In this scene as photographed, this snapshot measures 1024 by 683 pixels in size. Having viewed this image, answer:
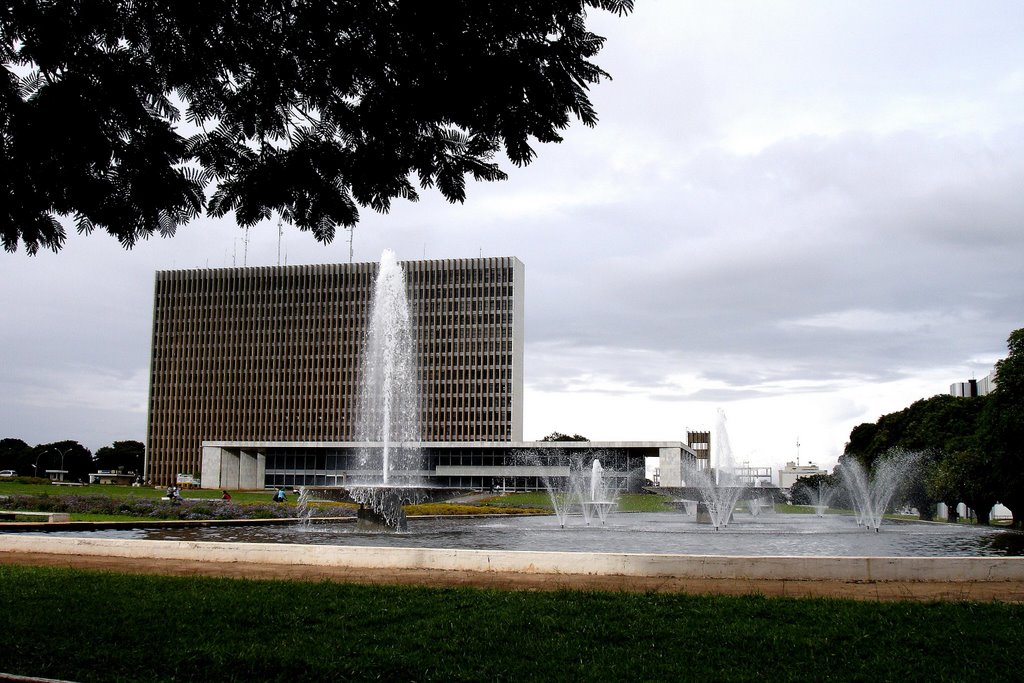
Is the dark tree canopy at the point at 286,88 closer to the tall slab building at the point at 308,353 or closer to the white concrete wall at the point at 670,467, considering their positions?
the white concrete wall at the point at 670,467

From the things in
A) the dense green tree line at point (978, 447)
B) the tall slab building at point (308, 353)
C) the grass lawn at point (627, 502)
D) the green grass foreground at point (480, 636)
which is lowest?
the grass lawn at point (627, 502)

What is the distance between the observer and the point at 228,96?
6.19 m

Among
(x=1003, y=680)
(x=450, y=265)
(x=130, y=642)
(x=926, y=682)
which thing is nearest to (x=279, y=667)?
(x=130, y=642)

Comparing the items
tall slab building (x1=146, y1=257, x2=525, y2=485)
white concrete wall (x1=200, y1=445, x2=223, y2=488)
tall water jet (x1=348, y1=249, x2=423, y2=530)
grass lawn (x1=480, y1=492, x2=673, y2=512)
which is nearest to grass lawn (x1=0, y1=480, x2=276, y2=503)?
tall water jet (x1=348, y1=249, x2=423, y2=530)

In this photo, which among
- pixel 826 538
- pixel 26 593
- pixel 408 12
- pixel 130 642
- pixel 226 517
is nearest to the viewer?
pixel 408 12

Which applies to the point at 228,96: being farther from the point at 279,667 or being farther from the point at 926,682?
the point at 926,682

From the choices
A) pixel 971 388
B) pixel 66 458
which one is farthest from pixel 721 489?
pixel 66 458

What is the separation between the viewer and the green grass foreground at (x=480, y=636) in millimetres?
7891

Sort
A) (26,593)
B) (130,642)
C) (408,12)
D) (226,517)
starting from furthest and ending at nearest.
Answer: (226,517) < (26,593) < (130,642) < (408,12)

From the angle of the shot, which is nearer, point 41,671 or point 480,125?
point 480,125

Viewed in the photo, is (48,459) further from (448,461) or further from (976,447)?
(976,447)

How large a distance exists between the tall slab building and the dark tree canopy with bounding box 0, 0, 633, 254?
11447 cm

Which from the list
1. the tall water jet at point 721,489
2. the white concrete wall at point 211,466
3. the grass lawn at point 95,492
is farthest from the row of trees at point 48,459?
the tall water jet at point 721,489

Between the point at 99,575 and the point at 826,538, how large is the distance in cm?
2151
